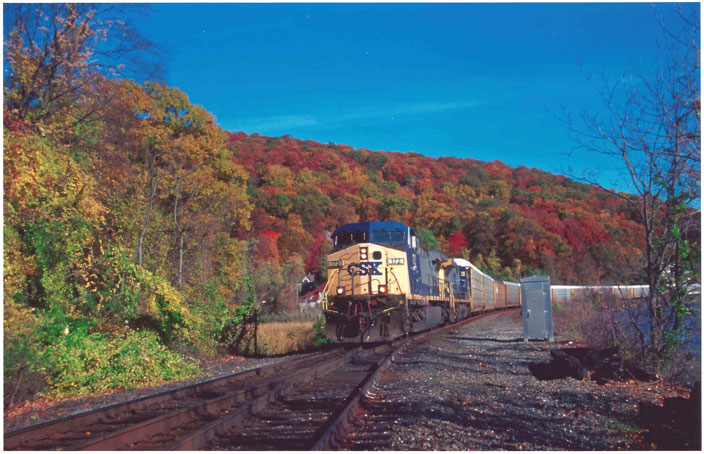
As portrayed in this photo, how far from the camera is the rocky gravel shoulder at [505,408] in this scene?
5.38 meters

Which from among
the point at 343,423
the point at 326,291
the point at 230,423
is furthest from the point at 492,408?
the point at 326,291

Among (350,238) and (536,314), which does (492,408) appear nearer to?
(536,314)

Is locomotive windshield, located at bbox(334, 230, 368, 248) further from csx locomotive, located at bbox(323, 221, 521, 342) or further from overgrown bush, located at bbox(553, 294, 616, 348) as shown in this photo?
overgrown bush, located at bbox(553, 294, 616, 348)

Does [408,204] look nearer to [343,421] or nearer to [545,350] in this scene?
[545,350]

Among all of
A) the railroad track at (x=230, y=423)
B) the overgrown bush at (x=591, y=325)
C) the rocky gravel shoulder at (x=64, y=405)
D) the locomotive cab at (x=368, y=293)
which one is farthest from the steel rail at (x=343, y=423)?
the locomotive cab at (x=368, y=293)

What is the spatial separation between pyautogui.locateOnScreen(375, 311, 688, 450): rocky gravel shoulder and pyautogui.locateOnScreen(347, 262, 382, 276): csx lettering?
185 inches

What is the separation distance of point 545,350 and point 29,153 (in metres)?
12.3

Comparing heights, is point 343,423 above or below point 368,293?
below

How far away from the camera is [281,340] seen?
20.1 metres

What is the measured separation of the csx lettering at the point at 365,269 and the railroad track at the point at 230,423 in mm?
6963

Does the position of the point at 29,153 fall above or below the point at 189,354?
above

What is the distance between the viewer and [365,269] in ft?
52.4

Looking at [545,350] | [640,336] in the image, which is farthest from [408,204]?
[640,336]

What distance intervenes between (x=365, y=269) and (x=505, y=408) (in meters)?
9.29
